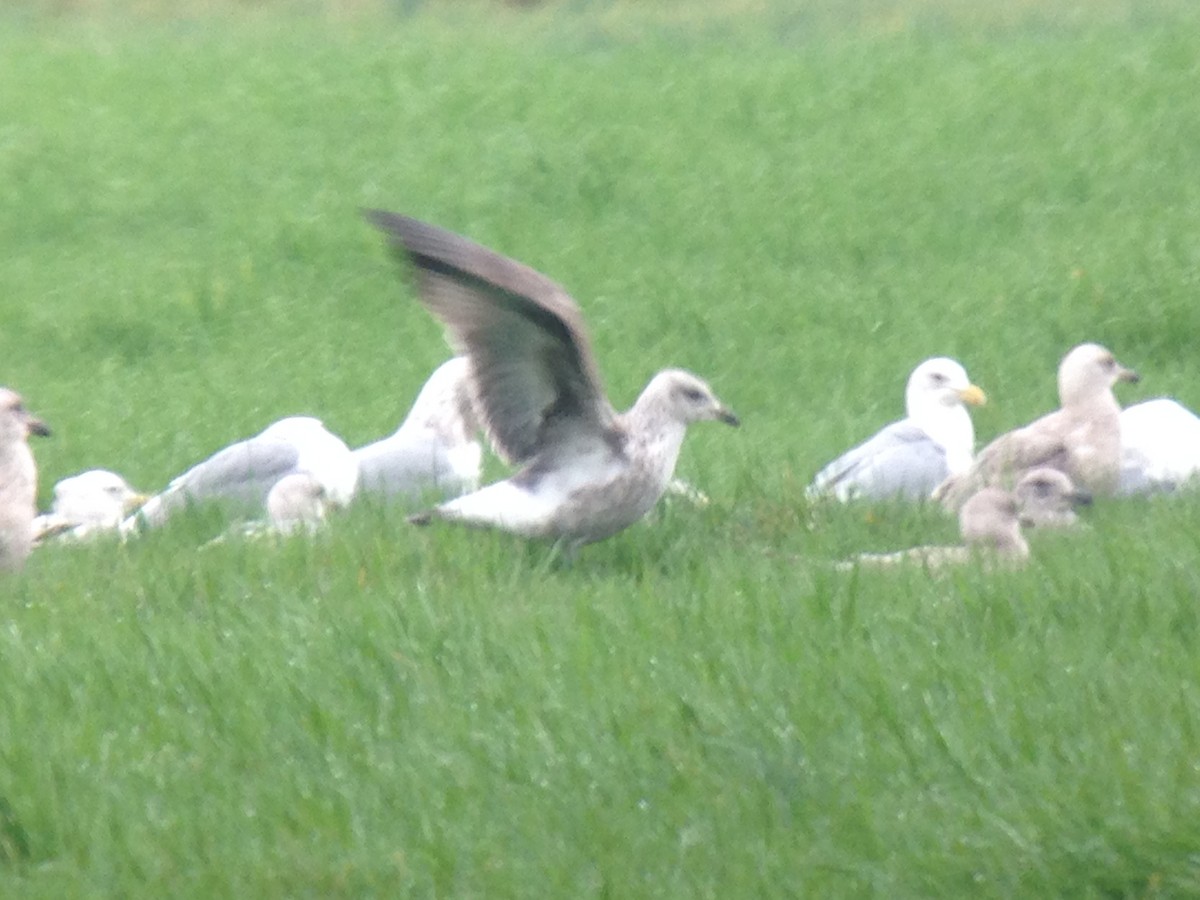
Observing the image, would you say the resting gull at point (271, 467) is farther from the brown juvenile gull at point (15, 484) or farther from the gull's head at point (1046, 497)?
the gull's head at point (1046, 497)

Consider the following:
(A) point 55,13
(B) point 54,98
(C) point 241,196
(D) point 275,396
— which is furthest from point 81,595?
(A) point 55,13

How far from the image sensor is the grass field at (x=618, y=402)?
4.56 metres

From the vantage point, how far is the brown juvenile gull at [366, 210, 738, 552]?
6.82 metres

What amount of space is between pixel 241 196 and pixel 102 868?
13703 millimetres

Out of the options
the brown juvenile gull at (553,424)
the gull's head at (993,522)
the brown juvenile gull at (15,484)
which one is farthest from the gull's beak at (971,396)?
the brown juvenile gull at (15,484)

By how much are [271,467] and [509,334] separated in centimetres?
245

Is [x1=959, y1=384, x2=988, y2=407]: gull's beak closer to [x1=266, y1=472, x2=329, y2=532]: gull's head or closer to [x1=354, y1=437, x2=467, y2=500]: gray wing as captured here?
[x1=354, y1=437, x2=467, y2=500]: gray wing

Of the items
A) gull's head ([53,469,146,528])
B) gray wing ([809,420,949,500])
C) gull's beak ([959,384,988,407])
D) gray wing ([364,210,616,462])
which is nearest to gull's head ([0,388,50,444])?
gull's head ([53,469,146,528])

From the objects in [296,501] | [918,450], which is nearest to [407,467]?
[296,501]

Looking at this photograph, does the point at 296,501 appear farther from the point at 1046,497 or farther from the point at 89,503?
the point at 1046,497

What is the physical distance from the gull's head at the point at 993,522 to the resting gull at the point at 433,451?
2341 mm

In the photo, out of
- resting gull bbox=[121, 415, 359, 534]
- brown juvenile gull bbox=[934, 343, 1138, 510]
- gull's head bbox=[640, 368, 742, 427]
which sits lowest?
brown juvenile gull bbox=[934, 343, 1138, 510]

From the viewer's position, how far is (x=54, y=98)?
1981 cm

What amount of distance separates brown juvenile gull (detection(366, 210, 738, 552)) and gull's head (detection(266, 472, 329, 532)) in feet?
2.73
